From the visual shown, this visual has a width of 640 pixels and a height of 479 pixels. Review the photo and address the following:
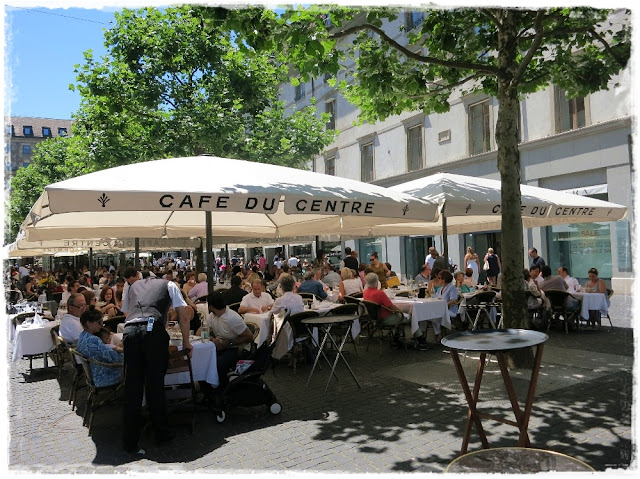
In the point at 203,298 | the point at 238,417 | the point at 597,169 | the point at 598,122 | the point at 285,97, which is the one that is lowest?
the point at 238,417

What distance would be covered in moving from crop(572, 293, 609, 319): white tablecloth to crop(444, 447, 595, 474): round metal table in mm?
8553

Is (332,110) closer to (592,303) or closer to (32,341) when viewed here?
(592,303)

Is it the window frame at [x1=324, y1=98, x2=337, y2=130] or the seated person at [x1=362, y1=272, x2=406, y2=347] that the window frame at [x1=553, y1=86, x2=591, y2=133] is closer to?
the seated person at [x1=362, y1=272, x2=406, y2=347]

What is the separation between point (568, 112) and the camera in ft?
59.7

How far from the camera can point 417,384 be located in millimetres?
6691

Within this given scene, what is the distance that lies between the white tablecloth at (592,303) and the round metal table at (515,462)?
28.1ft

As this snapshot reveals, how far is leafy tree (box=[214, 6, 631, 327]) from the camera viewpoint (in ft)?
24.0

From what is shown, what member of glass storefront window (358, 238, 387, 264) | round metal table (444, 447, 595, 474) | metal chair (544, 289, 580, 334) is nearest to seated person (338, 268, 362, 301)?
metal chair (544, 289, 580, 334)

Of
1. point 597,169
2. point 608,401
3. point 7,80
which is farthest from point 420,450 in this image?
point 597,169

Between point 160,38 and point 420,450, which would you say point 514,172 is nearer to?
point 420,450

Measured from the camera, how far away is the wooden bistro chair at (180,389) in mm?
5332

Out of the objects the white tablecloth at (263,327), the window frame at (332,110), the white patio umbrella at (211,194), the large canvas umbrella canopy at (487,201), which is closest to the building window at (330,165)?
the window frame at (332,110)

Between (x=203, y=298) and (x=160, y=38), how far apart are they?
11.1 m

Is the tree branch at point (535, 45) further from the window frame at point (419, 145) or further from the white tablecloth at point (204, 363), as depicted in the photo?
the window frame at point (419, 145)
